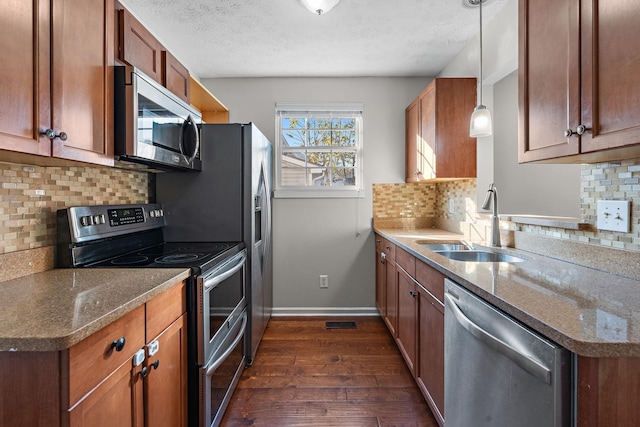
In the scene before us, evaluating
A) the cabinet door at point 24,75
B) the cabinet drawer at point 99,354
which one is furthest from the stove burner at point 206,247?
the cabinet door at point 24,75

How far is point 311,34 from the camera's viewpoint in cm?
235

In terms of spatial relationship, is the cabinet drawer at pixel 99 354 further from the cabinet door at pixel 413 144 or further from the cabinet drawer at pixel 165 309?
the cabinet door at pixel 413 144

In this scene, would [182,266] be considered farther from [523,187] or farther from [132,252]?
[523,187]

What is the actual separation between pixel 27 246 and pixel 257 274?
1.33 m

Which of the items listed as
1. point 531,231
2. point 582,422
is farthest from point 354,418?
point 531,231

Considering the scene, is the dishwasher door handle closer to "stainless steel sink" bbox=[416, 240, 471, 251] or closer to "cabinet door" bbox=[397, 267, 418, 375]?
"cabinet door" bbox=[397, 267, 418, 375]

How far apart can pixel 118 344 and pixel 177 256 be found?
781 mm

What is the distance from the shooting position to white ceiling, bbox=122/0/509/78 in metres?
2.04

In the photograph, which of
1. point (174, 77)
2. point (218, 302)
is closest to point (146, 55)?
point (174, 77)

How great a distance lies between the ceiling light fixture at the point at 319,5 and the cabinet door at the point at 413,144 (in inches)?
47.3

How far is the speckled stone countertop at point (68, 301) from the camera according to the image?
A: 73 cm

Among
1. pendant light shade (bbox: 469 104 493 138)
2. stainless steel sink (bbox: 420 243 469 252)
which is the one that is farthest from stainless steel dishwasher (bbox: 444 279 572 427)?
pendant light shade (bbox: 469 104 493 138)

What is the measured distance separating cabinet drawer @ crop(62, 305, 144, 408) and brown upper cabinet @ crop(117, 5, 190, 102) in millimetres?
1151

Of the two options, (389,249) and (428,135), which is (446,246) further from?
(428,135)
